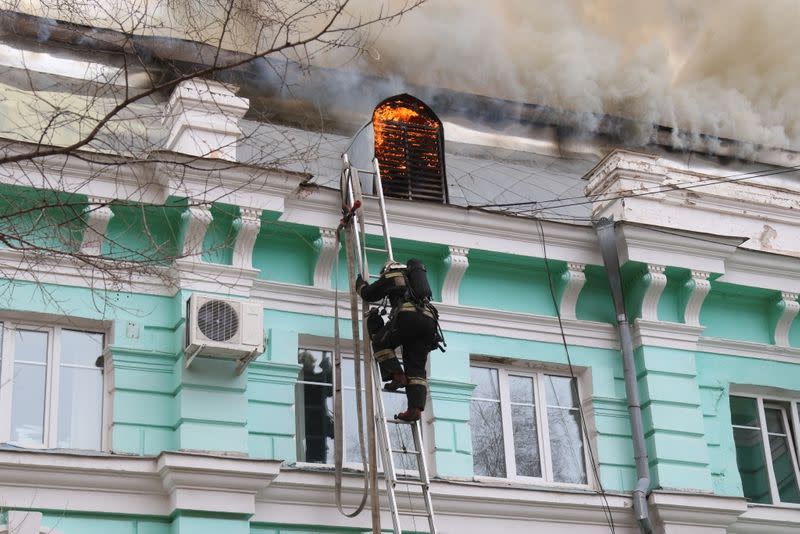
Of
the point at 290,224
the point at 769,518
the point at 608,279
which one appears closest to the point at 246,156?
the point at 290,224

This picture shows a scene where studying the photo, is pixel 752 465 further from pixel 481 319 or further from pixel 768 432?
pixel 481 319

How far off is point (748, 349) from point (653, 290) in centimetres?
119

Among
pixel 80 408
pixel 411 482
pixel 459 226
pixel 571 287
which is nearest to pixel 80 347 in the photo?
pixel 80 408

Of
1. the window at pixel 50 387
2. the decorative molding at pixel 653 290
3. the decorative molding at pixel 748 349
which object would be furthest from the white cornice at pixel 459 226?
the window at pixel 50 387

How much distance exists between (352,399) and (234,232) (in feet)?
5.75

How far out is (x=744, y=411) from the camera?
14711 mm

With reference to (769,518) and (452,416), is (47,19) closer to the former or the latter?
(452,416)

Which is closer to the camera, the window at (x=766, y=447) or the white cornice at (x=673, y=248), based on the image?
the white cornice at (x=673, y=248)

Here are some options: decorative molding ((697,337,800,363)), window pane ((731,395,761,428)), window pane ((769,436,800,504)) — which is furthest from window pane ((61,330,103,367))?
window pane ((769,436,800,504))

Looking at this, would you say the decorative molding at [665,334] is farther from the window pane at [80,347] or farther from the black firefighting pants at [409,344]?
the window pane at [80,347]

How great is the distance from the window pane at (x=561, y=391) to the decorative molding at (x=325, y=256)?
225 centimetres

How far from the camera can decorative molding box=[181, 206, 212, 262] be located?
12.8m

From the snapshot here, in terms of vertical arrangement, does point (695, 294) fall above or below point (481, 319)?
above

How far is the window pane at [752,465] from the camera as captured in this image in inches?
564
